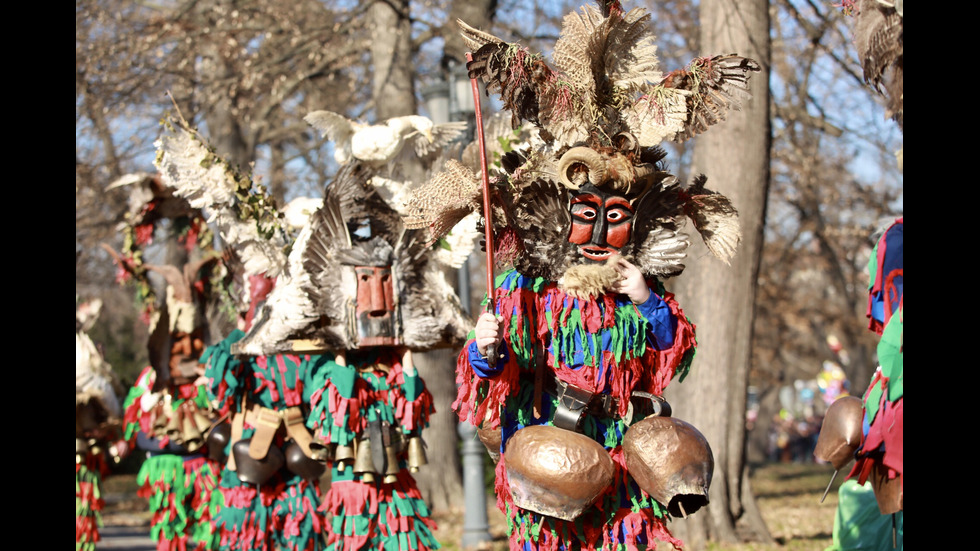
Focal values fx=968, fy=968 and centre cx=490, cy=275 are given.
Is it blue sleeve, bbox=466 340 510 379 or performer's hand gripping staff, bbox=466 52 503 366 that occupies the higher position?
performer's hand gripping staff, bbox=466 52 503 366

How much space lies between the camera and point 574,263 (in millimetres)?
3674

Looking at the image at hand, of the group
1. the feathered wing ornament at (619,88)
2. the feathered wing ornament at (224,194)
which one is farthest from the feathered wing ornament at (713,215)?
the feathered wing ornament at (224,194)

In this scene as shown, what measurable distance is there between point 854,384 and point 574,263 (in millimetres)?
18565

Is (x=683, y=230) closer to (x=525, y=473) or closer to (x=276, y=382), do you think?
(x=525, y=473)

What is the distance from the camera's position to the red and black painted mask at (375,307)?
498 cm

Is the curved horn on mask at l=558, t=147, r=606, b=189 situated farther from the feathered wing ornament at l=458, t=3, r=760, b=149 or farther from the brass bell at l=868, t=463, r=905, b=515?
the brass bell at l=868, t=463, r=905, b=515

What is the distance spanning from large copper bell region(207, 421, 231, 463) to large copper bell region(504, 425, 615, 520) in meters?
2.96

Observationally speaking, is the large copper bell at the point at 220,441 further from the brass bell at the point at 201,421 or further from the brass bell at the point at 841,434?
the brass bell at the point at 841,434

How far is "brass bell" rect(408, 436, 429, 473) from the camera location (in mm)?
4996

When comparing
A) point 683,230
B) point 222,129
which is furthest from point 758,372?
point 683,230

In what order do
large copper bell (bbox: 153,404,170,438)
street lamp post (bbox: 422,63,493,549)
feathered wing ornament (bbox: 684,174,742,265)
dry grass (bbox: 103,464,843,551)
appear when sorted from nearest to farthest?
feathered wing ornament (bbox: 684,174,742,265) < large copper bell (bbox: 153,404,170,438) < dry grass (bbox: 103,464,843,551) < street lamp post (bbox: 422,63,493,549)

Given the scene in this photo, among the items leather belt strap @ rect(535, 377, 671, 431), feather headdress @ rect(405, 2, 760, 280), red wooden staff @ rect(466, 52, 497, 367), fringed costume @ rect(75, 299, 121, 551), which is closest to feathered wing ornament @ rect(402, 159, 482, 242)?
feather headdress @ rect(405, 2, 760, 280)
